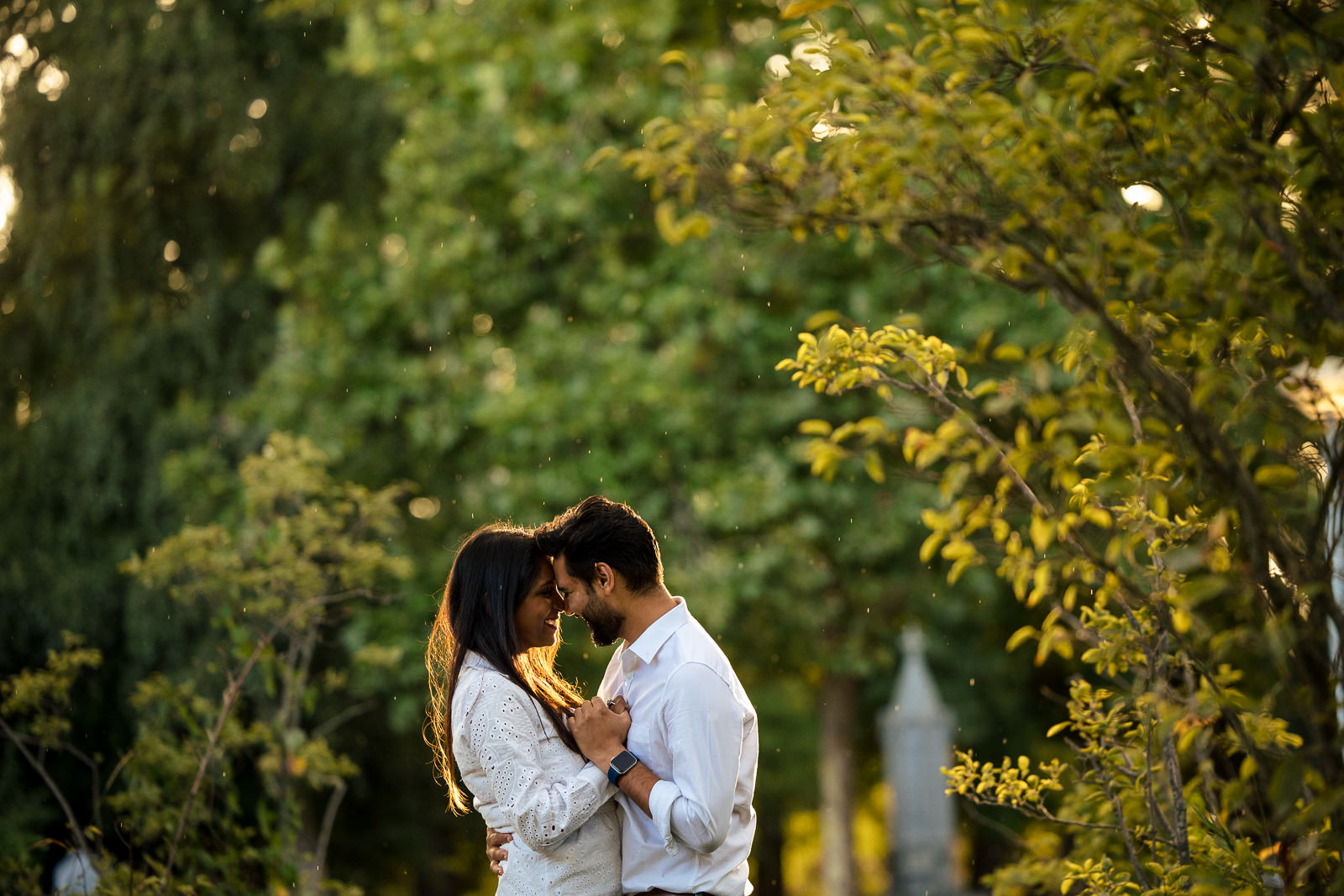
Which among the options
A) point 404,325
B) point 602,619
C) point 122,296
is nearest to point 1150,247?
point 602,619

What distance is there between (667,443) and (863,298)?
166 cm

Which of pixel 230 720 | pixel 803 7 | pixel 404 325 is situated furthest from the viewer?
pixel 404 325

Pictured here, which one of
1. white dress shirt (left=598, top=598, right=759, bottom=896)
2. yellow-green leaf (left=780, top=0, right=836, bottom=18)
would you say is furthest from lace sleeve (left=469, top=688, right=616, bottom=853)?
yellow-green leaf (left=780, top=0, right=836, bottom=18)

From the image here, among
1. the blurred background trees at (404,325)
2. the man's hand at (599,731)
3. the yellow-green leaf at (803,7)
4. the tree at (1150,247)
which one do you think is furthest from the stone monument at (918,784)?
the yellow-green leaf at (803,7)

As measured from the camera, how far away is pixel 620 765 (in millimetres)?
2475

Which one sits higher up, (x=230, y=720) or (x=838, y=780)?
(x=230, y=720)

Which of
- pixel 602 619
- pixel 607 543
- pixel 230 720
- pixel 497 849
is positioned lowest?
pixel 230 720

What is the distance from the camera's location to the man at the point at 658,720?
2.41 m

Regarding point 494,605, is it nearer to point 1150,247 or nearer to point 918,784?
point 1150,247

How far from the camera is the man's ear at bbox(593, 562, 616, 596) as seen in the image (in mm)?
2605

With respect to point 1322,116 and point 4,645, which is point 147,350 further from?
point 1322,116

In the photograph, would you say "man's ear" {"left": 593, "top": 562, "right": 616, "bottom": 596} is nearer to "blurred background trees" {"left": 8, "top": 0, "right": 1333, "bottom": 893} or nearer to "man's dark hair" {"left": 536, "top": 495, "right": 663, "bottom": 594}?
"man's dark hair" {"left": 536, "top": 495, "right": 663, "bottom": 594}

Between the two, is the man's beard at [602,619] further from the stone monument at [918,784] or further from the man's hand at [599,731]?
the stone monument at [918,784]

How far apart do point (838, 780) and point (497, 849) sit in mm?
8119
